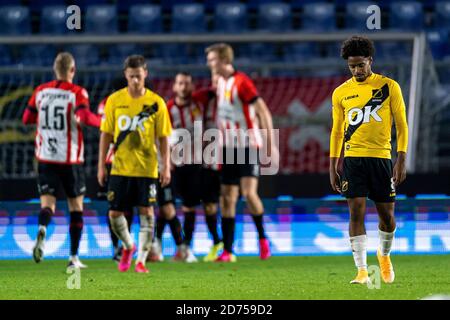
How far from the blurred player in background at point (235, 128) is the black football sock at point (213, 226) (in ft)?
1.49

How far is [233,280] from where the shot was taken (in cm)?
801

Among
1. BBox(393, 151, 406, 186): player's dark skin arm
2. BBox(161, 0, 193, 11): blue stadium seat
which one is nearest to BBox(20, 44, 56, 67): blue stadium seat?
BBox(161, 0, 193, 11): blue stadium seat

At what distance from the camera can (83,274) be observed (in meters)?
8.91

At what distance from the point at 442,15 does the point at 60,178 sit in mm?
8966

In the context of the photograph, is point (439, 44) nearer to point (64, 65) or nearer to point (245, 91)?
point (245, 91)

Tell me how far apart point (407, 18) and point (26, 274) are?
9.09 m

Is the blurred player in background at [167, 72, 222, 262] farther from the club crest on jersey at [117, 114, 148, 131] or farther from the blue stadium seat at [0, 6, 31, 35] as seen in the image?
the blue stadium seat at [0, 6, 31, 35]

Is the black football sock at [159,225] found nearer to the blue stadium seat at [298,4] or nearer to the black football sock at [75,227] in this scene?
the black football sock at [75,227]

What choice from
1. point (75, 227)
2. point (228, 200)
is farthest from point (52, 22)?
point (75, 227)

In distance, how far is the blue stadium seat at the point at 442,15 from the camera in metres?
16.7

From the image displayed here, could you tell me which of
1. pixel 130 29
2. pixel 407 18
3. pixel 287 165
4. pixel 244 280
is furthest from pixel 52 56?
pixel 244 280

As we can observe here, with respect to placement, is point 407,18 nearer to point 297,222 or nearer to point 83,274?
point 297,222

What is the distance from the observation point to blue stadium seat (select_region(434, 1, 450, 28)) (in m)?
16.7

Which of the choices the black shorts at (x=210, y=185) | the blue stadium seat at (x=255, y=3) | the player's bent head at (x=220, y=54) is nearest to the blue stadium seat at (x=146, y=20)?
the blue stadium seat at (x=255, y=3)
